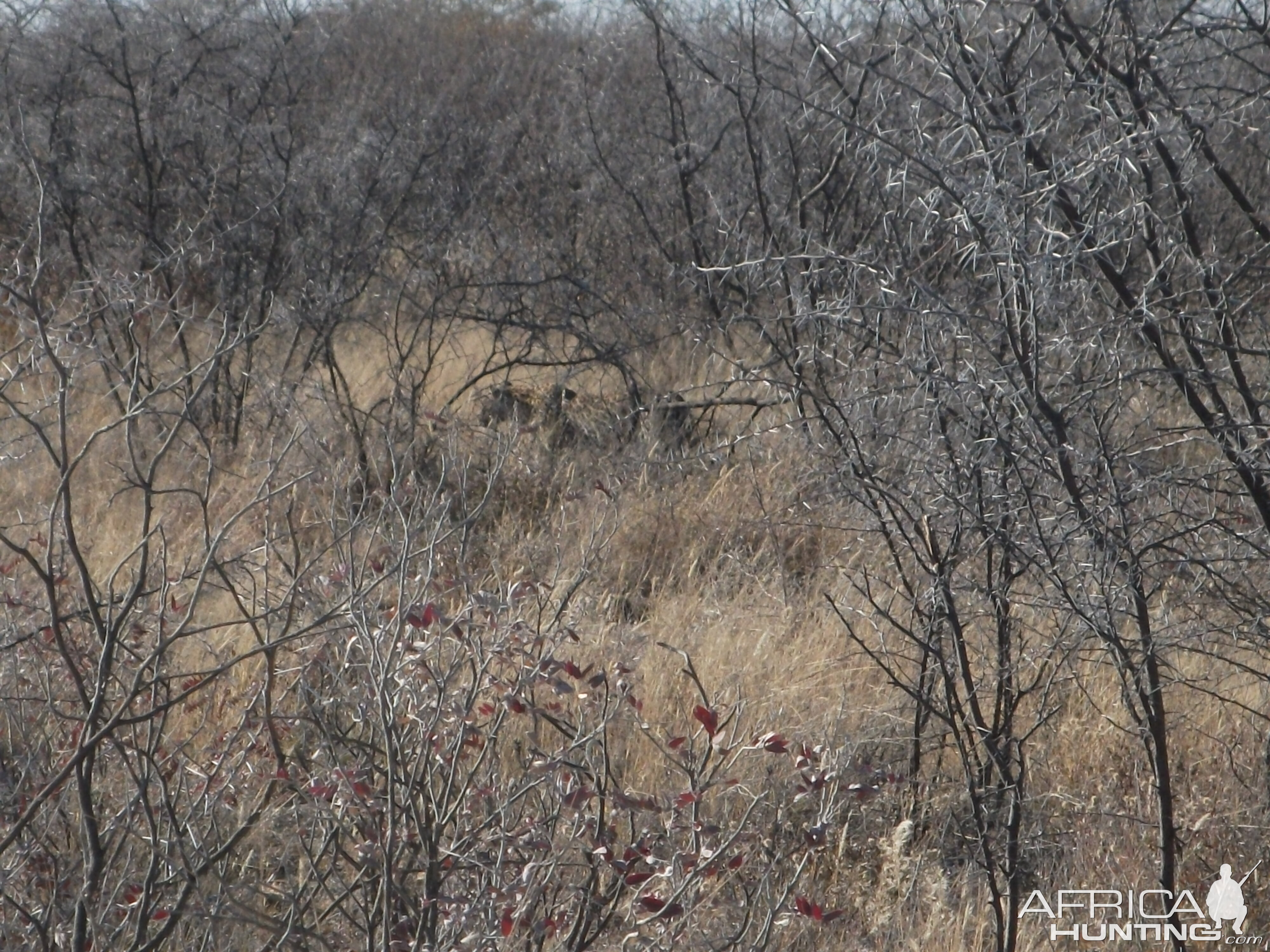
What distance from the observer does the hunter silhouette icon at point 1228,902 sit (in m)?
3.01

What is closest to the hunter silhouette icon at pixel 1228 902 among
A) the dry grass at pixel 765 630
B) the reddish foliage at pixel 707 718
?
the dry grass at pixel 765 630

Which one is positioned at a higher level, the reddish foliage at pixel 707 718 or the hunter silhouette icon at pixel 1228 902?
the reddish foliage at pixel 707 718

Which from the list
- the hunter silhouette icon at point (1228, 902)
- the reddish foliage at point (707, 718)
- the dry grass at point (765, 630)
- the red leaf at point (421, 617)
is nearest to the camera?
the reddish foliage at point (707, 718)

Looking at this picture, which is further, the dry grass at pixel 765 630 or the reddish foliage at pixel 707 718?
the dry grass at pixel 765 630

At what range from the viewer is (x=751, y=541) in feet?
17.7

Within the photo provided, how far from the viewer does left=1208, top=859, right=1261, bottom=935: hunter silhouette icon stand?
3.01 metres

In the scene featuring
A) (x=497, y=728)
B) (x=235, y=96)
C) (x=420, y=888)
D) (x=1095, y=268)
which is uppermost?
(x=235, y=96)

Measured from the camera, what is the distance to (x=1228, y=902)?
3037 mm

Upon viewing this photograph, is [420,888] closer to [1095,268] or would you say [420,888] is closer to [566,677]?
[566,677]

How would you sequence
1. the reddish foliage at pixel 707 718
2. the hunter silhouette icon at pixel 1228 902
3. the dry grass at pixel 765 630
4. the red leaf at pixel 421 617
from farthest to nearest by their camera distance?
the dry grass at pixel 765 630
the hunter silhouette icon at pixel 1228 902
the red leaf at pixel 421 617
the reddish foliage at pixel 707 718

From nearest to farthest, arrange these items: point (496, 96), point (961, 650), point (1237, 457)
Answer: point (1237, 457) → point (961, 650) → point (496, 96)

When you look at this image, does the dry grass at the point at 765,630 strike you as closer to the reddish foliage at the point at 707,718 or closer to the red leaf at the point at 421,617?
the reddish foliage at the point at 707,718

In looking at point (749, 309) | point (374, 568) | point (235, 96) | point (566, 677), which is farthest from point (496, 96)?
point (374, 568)

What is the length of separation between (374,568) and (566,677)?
1067 mm
